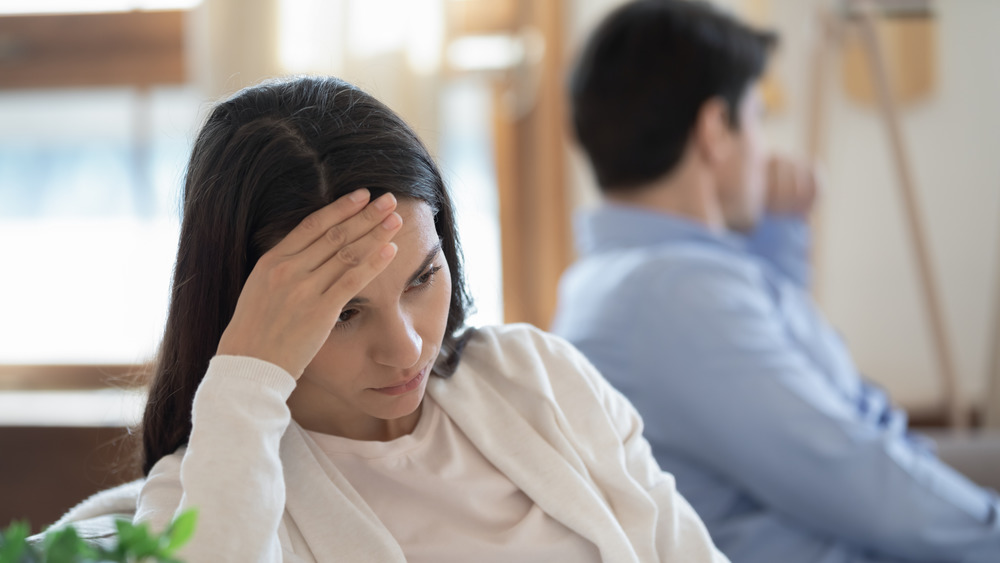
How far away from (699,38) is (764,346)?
0.59 m

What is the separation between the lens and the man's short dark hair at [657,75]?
1622mm

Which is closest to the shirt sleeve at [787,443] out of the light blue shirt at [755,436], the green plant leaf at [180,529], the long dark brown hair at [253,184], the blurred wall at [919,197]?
the light blue shirt at [755,436]

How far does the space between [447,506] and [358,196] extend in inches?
13.0

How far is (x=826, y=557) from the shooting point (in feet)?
4.26

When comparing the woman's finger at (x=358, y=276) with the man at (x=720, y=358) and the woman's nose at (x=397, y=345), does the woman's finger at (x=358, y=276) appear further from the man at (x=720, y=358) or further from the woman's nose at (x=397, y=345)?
the man at (x=720, y=358)

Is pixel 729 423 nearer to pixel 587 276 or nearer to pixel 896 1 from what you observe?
pixel 587 276

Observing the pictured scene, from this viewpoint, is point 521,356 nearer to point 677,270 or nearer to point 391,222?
point 391,222

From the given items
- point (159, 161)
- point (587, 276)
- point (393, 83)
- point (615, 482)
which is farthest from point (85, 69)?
point (615, 482)

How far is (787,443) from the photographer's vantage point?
1.27 metres

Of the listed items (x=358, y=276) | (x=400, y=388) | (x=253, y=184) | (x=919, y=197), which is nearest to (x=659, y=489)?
(x=400, y=388)

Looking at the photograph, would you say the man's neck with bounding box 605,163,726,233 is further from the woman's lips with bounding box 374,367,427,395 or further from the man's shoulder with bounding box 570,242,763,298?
the woman's lips with bounding box 374,367,427,395

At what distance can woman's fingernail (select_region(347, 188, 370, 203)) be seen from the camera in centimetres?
81

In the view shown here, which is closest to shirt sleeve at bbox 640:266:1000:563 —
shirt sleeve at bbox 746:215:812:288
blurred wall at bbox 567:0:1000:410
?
shirt sleeve at bbox 746:215:812:288

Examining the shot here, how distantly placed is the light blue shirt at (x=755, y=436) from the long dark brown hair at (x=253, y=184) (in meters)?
0.53
